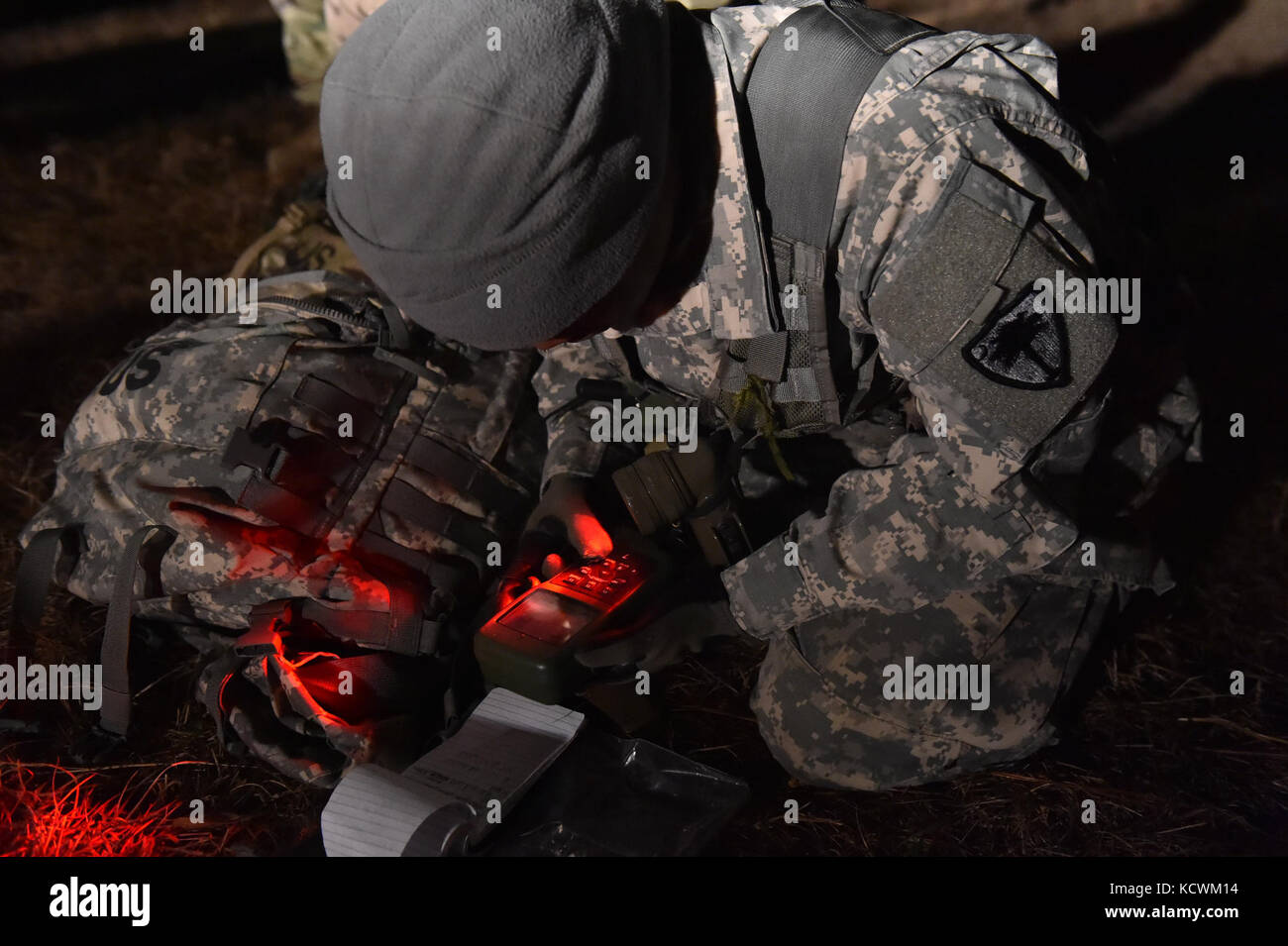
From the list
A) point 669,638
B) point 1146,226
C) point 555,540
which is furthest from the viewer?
point 555,540

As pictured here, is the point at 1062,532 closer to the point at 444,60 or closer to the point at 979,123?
the point at 979,123

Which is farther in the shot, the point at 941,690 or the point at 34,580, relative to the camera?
the point at 34,580

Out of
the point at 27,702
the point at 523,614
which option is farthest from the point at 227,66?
the point at 523,614

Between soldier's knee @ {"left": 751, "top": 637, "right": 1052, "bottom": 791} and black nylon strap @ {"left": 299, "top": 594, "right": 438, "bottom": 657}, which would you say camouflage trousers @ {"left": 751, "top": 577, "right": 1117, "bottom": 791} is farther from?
black nylon strap @ {"left": 299, "top": 594, "right": 438, "bottom": 657}

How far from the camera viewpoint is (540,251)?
183 centimetres

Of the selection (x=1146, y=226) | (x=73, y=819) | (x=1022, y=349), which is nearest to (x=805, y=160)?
(x=1022, y=349)

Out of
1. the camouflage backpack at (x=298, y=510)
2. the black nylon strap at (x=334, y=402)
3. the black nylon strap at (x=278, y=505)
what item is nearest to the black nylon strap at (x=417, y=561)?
the camouflage backpack at (x=298, y=510)

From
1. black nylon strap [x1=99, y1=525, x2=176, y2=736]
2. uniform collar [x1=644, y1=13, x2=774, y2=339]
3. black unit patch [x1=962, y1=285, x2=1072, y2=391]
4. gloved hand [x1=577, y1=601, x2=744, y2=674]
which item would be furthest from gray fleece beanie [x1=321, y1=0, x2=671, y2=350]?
black nylon strap [x1=99, y1=525, x2=176, y2=736]

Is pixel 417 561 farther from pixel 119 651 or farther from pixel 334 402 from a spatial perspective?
pixel 119 651

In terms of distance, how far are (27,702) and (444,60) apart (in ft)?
6.78

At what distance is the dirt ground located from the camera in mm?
2422

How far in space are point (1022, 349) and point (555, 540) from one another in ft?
3.94

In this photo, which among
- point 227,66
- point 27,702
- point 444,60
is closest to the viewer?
point 444,60

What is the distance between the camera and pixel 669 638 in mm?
2525
